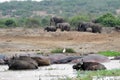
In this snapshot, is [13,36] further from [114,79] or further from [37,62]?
[114,79]

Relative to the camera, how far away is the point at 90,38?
44.0 metres

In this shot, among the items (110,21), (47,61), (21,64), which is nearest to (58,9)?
(110,21)

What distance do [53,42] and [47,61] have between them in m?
15.3

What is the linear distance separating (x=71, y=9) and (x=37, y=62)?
108 meters

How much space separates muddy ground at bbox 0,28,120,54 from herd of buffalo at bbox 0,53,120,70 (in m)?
6.57

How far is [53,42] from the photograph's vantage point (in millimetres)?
41844

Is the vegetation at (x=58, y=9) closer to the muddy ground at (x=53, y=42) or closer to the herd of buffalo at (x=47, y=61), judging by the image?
the muddy ground at (x=53, y=42)

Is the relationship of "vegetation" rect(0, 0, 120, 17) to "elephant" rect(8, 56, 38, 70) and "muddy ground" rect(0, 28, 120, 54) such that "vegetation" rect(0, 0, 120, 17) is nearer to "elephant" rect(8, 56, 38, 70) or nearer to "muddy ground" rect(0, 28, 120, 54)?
"muddy ground" rect(0, 28, 120, 54)

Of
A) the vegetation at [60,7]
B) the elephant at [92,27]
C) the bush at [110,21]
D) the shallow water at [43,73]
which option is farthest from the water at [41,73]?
the vegetation at [60,7]

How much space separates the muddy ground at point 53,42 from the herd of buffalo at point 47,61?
657cm

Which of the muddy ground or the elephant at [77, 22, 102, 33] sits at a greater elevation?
the muddy ground

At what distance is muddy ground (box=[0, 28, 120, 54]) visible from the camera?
3638 centimetres

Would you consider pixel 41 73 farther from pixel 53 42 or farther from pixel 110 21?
pixel 110 21

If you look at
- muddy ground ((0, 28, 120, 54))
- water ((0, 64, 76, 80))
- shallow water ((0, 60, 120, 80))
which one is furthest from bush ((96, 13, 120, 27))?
water ((0, 64, 76, 80))
